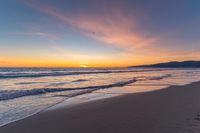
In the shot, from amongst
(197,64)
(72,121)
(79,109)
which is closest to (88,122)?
(72,121)

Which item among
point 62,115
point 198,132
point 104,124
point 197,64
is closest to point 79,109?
point 62,115

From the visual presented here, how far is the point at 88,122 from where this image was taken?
19.6 ft

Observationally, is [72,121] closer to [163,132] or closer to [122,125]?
[122,125]

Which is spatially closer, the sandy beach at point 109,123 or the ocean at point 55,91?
the sandy beach at point 109,123

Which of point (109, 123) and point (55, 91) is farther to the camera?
point (55, 91)

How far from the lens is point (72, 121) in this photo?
6.15 m

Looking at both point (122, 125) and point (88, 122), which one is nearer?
point (122, 125)

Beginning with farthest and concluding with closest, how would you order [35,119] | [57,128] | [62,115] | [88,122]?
[62,115]
[35,119]
[88,122]
[57,128]

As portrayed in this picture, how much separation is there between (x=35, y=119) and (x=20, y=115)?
2.91 feet

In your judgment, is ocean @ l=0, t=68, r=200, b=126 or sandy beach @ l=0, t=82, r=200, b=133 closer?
sandy beach @ l=0, t=82, r=200, b=133

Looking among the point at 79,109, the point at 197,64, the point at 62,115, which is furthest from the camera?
the point at 197,64

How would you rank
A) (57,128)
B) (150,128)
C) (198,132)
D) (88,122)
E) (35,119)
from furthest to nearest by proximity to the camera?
(35,119) → (88,122) → (57,128) → (150,128) → (198,132)

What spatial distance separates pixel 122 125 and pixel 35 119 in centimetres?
272

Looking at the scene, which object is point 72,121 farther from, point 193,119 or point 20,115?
point 193,119
